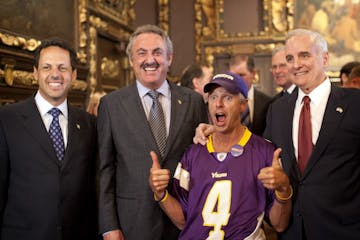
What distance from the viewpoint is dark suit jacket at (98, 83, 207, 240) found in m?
2.51

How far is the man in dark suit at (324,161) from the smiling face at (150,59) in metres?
0.80

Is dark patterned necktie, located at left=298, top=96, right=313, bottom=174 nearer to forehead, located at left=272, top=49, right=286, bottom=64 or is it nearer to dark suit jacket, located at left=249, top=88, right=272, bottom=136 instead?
dark suit jacket, located at left=249, top=88, right=272, bottom=136

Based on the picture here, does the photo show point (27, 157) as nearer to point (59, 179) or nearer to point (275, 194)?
point (59, 179)

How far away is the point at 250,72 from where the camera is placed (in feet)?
15.5

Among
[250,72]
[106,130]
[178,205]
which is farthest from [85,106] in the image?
[178,205]

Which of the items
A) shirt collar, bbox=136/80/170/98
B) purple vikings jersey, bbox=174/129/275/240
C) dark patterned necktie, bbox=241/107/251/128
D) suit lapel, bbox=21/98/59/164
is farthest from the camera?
dark patterned necktie, bbox=241/107/251/128

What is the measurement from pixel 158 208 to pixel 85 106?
401cm

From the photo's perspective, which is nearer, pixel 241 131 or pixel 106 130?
pixel 241 131

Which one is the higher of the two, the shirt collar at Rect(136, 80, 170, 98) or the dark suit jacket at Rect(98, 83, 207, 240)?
the shirt collar at Rect(136, 80, 170, 98)

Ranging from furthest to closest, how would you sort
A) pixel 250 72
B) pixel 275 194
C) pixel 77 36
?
pixel 77 36
pixel 250 72
pixel 275 194

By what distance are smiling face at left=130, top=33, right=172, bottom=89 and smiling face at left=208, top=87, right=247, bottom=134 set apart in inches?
19.2

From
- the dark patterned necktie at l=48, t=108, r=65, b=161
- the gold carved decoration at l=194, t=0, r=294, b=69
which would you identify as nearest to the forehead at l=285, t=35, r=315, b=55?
the dark patterned necktie at l=48, t=108, r=65, b=161

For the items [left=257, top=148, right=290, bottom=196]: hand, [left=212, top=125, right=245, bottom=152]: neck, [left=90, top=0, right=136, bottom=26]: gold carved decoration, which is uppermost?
[left=90, top=0, right=136, bottom=26]: gold carved decoration

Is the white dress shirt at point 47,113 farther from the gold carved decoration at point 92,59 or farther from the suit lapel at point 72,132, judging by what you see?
the gold carved decoration at point 92,59
